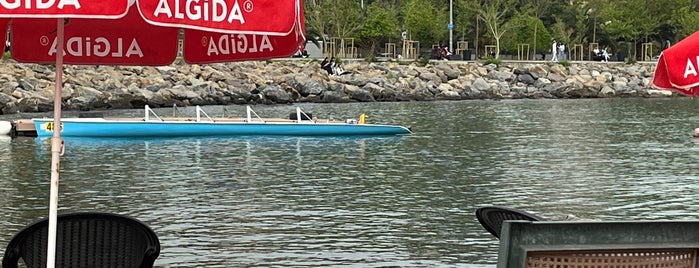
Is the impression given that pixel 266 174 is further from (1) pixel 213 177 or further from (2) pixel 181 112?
(2) pixel 181 112

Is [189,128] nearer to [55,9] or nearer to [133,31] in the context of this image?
[133,31]

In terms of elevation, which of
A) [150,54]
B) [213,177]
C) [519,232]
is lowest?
[213,177]

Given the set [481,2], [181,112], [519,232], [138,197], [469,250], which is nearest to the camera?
[519,232]

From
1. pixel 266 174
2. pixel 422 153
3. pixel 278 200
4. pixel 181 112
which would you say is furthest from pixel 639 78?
pixel 278 200

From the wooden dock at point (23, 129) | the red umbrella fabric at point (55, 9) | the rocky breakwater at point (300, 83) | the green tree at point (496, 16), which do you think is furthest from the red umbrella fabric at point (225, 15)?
the green tree at point (496, 16)

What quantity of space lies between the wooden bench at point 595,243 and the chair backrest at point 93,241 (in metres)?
3.09

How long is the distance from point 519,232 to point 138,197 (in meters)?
17.3

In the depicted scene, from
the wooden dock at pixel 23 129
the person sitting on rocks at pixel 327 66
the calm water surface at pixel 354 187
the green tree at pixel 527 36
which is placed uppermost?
the green tree at pixel 527 36

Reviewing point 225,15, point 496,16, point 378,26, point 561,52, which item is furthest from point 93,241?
point 561,52

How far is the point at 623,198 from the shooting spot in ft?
75.4

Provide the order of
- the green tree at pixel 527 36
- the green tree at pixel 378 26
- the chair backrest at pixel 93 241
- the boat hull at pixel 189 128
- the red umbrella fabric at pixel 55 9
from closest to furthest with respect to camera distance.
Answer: the red umbrella fabric at pixel 55 9, the chair backrest at pixel 93 241, the boat hull at pixel 189 128, the green tree at pixel 378 26, the green tree at pixel 527 36

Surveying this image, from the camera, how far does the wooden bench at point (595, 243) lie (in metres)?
5.99

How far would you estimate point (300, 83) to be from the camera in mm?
66812

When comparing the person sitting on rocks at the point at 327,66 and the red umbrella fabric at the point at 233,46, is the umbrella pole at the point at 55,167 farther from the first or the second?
the person sitting on rocks at the point at 327,66
